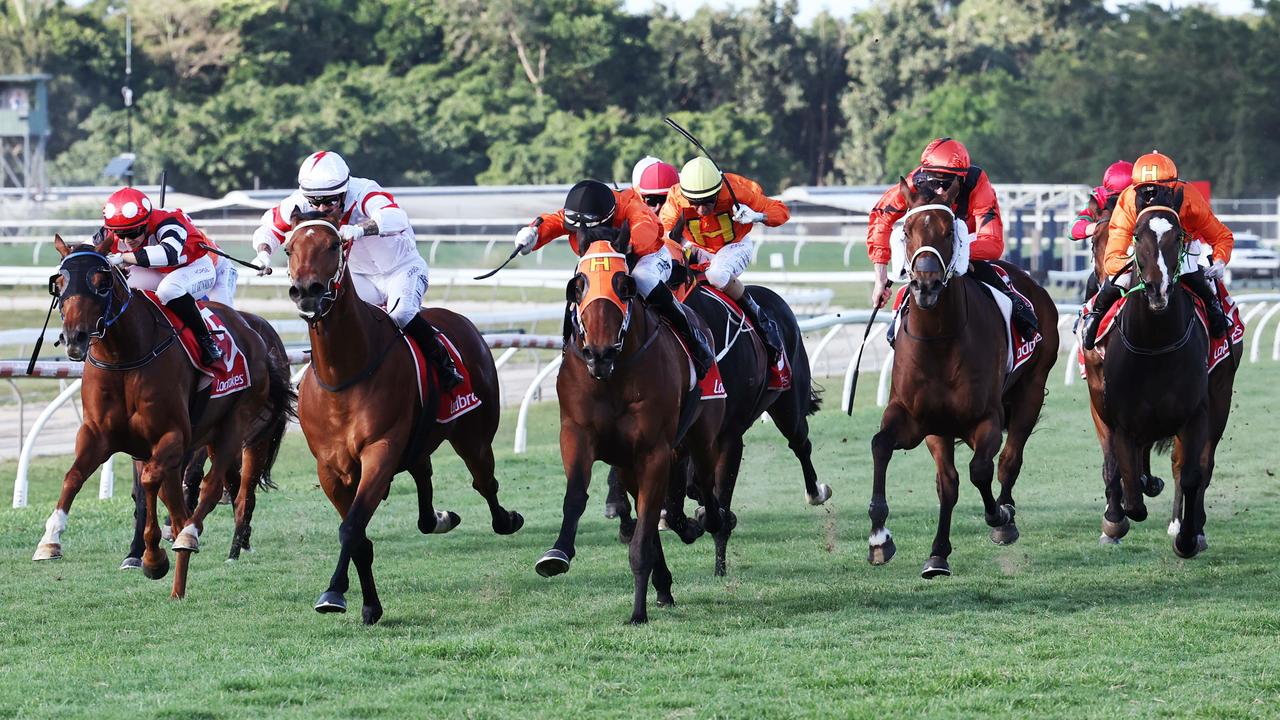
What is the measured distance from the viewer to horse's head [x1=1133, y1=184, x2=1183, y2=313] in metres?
7.30

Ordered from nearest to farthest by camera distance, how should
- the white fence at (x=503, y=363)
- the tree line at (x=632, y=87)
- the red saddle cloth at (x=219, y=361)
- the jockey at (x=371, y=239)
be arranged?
the jockey at (x=371, y=239) → the red saddle cloth at (x=219, y=361) → the white fence at (x=503, y=363) → the tree line at (x=632, y=87)

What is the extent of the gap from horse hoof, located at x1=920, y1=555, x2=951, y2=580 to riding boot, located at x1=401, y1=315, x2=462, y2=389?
2118 mm

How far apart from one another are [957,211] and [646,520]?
Result: 253 centimetres

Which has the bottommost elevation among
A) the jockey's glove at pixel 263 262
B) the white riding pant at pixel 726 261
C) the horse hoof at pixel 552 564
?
the horse hoof at pixel 552 564

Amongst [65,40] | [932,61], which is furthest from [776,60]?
[65,40]

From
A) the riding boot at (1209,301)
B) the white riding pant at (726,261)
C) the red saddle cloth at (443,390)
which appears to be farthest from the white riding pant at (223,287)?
the riding boot at (1209,301)

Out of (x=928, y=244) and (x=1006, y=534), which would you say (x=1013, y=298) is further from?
(x=928, y=244)

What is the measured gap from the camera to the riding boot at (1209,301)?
8.12m

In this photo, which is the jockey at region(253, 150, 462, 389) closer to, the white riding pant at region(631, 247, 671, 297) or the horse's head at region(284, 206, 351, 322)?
the horse's head at region(284, 206, 351, 322)

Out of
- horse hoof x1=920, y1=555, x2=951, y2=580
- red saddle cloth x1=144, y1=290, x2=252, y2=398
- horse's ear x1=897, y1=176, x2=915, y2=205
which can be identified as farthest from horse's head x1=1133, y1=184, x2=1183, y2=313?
red saddle cloth x1=144, y1=290, x2=252, y2=398

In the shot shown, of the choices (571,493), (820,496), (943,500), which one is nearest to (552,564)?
(571,493)

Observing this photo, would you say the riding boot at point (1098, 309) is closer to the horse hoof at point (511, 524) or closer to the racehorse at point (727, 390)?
the racehorse at point (727, 390)

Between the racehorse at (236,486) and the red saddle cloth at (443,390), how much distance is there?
1.43 meters

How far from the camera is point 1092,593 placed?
7.06 metres
